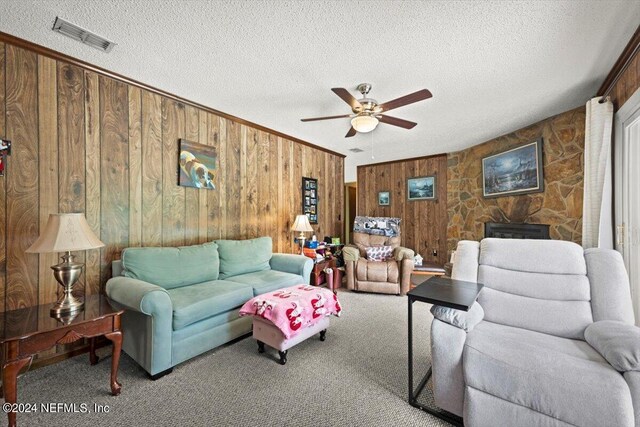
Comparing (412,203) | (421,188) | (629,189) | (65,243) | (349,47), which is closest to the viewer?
(65,243)

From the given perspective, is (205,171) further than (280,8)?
Yes

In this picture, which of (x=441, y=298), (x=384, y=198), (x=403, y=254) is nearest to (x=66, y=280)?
(x=441, y=298)

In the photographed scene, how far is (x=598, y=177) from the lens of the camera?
8.14 feet

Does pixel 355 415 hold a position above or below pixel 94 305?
below

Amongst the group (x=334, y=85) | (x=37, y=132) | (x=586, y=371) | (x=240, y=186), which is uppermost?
(x=334, y=85)

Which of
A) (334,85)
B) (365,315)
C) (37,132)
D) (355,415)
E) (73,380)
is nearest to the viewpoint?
(355,415)

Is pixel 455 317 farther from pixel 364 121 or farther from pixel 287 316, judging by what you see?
pixel 364 121

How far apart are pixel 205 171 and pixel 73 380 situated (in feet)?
7.17

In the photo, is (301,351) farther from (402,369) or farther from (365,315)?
(365,315)

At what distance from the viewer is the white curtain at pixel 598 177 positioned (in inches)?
95.4

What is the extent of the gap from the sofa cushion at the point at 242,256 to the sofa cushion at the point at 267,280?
8 cm

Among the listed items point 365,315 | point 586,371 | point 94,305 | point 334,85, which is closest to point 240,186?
point 334,85

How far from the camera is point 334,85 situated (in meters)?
2.56

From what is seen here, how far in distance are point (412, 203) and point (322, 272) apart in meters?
2.72
